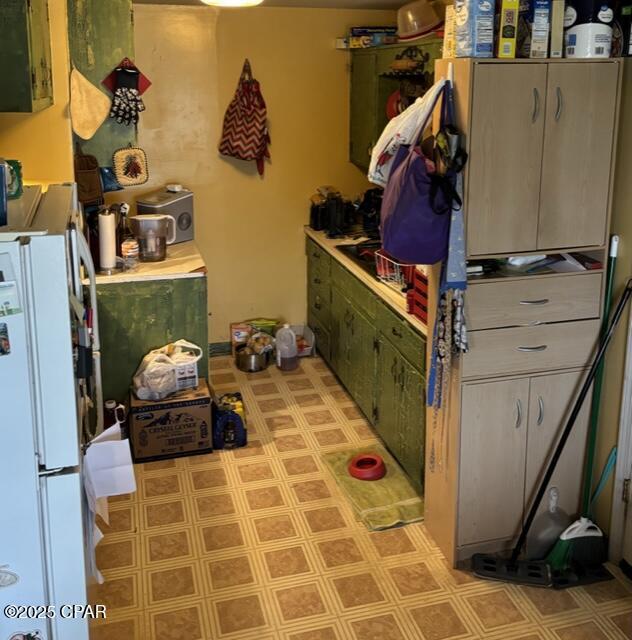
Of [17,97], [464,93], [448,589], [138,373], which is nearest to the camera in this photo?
[17,97]

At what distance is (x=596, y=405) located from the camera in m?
3.05

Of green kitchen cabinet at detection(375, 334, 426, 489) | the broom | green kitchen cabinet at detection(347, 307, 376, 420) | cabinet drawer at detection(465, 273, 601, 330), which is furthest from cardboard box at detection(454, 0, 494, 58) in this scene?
green kitchen cabinet at detection(347, 307, 376, 420)

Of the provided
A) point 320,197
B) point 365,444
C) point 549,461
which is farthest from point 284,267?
point 549,461

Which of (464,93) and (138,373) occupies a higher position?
(464,93)

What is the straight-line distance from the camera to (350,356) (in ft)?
14.7

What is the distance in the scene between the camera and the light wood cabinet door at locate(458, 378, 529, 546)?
296cm

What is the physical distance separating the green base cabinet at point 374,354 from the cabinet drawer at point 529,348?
0.42 meters

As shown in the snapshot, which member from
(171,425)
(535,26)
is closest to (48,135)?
(171,425)

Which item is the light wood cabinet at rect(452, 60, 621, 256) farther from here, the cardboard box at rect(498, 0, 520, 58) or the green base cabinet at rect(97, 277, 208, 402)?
the green base cabinet at rect(97, 277, 208, 402)

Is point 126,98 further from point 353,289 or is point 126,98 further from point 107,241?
point 353,289

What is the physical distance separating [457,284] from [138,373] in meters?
1.88

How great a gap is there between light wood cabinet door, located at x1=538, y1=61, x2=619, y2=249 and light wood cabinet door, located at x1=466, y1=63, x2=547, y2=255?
0.13 ft

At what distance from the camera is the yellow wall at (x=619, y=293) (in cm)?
281

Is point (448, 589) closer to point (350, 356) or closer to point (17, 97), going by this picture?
point (350, 356)
